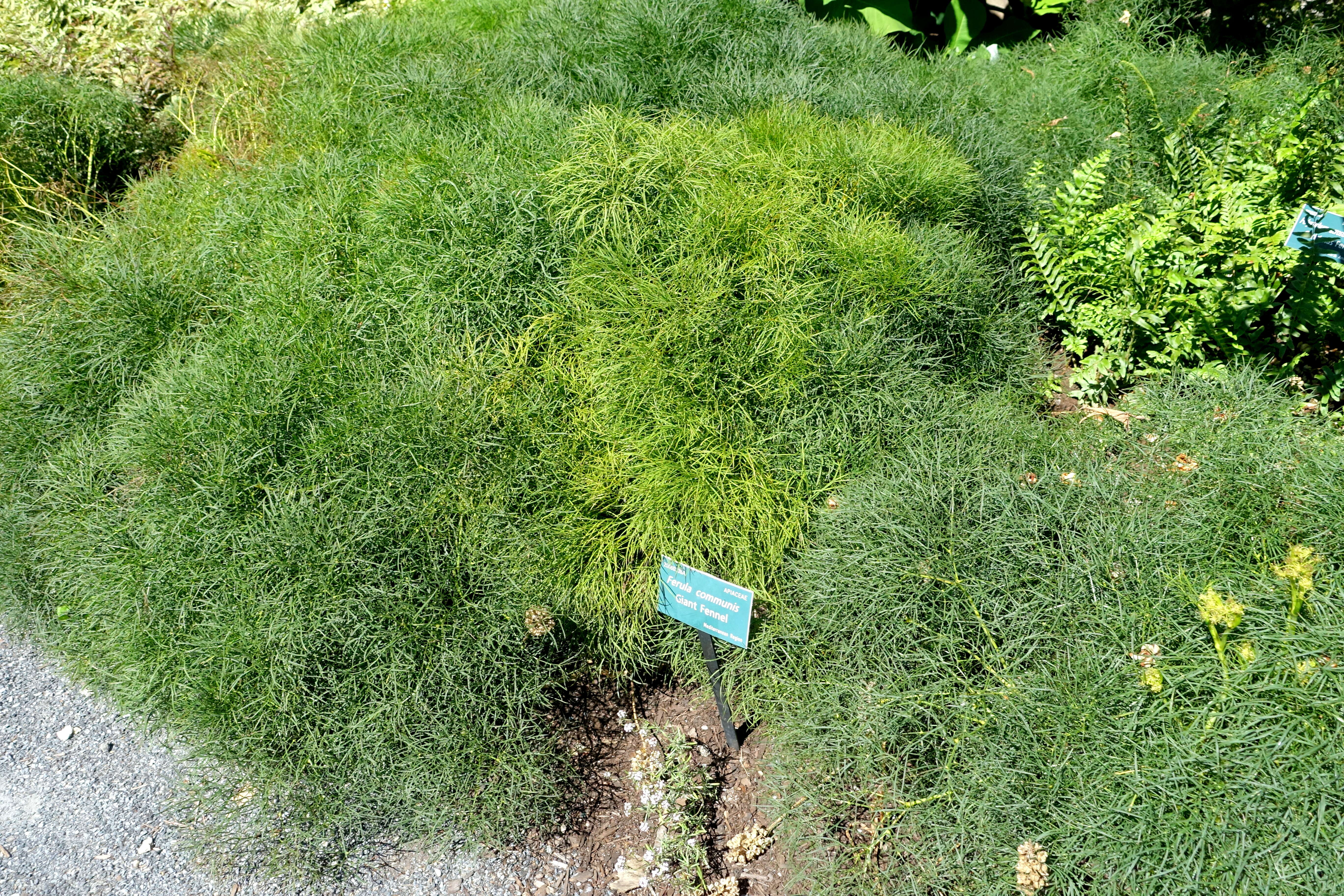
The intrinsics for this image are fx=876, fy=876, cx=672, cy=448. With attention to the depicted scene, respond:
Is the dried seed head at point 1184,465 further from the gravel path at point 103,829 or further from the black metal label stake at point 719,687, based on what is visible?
the gravel path at point 103,829

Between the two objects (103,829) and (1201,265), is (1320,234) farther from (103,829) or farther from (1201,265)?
(103,829)

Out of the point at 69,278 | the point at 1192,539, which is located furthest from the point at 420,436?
the point at 1192,539

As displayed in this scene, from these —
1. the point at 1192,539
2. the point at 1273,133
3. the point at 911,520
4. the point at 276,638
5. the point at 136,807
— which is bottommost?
the point at 136,807

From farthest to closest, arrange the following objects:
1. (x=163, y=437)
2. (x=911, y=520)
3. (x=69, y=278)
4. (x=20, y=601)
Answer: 1. (x=69, y=278)
2. (x=20, y=601)
3. (x=163, y=437)
4. (x=911, y=520)

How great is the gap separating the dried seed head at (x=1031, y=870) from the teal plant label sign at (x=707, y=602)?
735mm

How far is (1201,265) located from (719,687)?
6.66 feet

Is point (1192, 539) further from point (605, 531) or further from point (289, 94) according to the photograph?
point (289, 94)

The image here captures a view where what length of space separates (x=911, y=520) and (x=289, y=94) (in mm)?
3221

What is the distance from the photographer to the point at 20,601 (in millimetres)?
2840

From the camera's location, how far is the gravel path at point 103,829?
2215 millimetres

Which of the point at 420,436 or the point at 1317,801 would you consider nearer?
the point at 1317,801

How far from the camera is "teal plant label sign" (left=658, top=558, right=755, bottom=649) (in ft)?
6.98

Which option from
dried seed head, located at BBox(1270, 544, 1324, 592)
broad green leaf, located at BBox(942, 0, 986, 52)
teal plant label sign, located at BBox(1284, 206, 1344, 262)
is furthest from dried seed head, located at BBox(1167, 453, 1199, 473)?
broad green leaf, located at BBox(942, 0, 986, 52)

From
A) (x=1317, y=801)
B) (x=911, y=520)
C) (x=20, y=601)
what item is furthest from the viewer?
(x=20, y=601)
